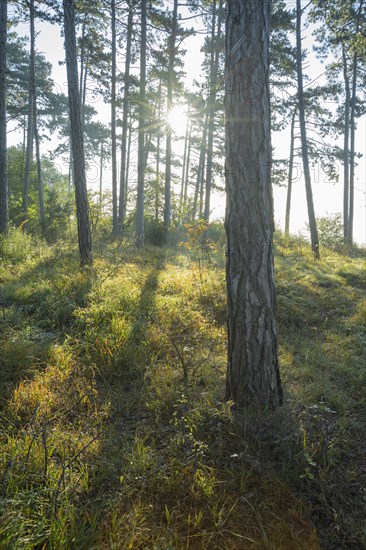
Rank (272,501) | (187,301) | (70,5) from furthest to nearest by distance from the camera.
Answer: (70,5) < (187,301) < (272,501)

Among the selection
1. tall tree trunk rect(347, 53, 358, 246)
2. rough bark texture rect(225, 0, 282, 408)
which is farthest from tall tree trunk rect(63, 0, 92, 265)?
tall tree trunk rect(347, 53, 358, 246)

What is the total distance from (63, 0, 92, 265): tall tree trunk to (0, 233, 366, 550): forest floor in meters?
2.77

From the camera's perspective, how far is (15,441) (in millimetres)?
2516

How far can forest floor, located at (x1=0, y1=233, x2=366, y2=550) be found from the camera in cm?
204

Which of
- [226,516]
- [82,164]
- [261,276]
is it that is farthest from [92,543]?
[82,164]

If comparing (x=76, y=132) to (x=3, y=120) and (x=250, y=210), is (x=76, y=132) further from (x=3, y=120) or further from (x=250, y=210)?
(x=250, y=210)

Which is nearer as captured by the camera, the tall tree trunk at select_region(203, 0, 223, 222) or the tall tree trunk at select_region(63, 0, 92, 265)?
the tall tree trunk at select_region(63, 0, 92, 265)

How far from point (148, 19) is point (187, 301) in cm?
1342

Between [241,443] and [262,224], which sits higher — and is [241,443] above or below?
below

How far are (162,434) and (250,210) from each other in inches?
88.5

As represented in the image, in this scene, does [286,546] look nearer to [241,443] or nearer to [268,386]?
[241,443]

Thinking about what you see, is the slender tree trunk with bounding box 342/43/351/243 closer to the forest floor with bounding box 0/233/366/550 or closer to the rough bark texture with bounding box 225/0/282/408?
the forest floor with bounding box 0/233/366/550

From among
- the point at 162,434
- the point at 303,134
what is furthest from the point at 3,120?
the point at 162,434

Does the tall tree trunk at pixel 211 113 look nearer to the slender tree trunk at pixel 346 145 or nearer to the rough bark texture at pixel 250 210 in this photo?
the slender tree trunk at pixel 346 145
